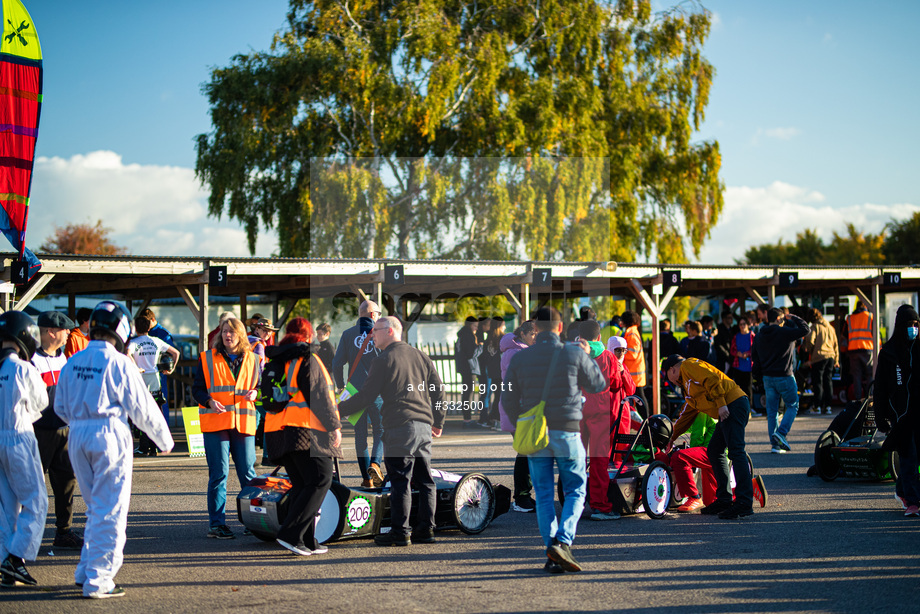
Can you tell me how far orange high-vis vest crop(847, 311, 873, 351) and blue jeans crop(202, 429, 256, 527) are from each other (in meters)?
13.0

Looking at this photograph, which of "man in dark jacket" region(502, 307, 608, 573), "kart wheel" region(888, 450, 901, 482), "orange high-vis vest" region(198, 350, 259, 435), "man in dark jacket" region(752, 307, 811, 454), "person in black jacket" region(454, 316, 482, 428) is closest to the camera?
"man in dark jacket" region(502, 307, 608, 573)

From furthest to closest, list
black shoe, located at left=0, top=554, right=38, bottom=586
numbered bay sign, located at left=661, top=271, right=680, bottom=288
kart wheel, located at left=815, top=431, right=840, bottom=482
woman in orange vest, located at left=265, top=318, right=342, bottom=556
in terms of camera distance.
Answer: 1. numbered bay sign, located at left=661, top=271, right=680, bottom=288
2. kart wheel, located at left=815, top=431, right=840, bottom=482
3. woman in orange vest, located at left=265, top=318, right=342, bottom=556
4. black shoe, located at left=0, top=554, right=38, bottom=586

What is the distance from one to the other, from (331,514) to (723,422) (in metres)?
3.37

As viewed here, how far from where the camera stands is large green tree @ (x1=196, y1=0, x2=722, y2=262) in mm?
24609

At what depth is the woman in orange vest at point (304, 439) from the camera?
590cm

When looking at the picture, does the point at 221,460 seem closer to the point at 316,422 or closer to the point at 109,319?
the point at 316,422

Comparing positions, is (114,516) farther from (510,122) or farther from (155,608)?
(510,122)

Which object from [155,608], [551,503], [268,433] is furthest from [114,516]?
[551,503]

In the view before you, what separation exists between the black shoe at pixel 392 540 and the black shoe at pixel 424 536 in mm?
74

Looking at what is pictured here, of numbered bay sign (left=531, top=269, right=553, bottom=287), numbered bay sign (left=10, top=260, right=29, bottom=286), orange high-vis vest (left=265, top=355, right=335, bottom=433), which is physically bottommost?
orange high-vis vest (left=265, top=355, right=335, bottom=433)

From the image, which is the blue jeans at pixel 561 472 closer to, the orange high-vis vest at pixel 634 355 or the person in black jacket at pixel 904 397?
the person in black jacket at pixel 904 397

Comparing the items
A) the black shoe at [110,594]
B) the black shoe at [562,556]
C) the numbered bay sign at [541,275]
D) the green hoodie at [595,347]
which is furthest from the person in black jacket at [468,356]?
the black shoe at [110,594]

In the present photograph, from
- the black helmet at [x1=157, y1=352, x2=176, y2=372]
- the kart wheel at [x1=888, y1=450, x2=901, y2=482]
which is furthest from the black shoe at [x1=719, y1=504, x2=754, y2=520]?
the black helmet at [x1=157, y1=352, x2=176, y2=372]

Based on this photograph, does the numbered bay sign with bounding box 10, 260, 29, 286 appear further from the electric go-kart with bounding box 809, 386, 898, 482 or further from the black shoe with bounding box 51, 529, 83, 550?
the electric go-kart with bounding box 809, 386, 898, 482
